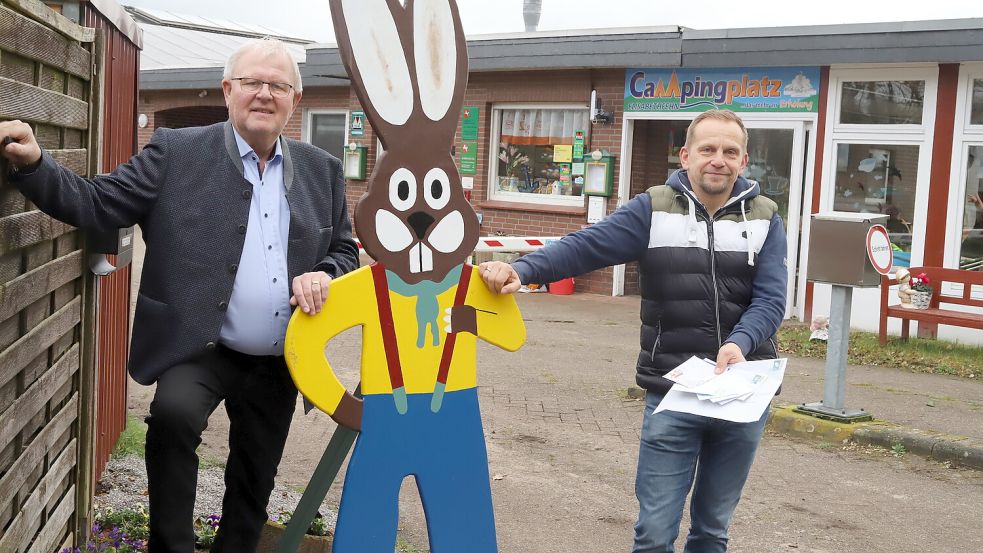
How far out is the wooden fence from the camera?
2.95 m

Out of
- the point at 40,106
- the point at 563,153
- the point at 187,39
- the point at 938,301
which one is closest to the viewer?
the point at 40,106

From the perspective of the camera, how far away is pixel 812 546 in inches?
216

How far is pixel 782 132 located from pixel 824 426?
6911 millimetres

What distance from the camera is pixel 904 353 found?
11242 millimetres

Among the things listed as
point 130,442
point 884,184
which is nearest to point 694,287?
point 130,442

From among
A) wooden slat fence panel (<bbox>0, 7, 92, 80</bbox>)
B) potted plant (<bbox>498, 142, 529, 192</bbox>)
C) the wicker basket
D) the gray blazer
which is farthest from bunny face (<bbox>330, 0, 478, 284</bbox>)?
potted plant (<bbox>498, 142, 529, 192</bbox>)

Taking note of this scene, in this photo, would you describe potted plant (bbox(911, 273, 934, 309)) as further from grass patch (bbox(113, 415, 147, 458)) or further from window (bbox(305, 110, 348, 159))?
window (bbox(305, 110, 348, 159))

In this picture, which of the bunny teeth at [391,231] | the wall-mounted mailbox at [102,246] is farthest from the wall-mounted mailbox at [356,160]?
the bunny teeth at [391,231]

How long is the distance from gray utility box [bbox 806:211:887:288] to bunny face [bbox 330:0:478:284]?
4.77 m

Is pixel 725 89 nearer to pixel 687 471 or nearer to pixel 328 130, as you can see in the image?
pixel 328 130

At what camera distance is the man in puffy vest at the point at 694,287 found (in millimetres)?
3834

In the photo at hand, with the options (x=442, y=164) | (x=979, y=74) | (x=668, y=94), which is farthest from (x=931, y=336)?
(x=442, y=164)

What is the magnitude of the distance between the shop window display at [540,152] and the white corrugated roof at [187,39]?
9803mm

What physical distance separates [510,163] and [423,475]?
528 inches
